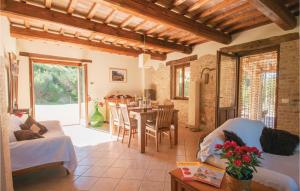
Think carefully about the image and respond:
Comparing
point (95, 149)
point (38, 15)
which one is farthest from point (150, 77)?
point (38, 15)

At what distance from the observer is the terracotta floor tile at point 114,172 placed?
241 cm

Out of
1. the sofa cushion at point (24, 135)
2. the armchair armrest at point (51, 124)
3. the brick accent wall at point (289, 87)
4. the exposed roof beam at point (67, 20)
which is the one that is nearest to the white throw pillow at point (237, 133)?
the brick accent wall at point (289, 87)

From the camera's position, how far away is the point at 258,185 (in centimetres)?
134

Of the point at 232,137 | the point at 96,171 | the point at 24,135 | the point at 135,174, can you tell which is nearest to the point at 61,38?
the point at 24,135

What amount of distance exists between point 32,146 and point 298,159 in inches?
126

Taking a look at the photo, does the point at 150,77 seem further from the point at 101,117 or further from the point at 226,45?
the point at 226,45

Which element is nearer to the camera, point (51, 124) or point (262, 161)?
point (262, 161)

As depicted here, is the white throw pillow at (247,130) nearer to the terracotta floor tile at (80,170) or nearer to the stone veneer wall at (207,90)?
the terracotta floor tile at (80,170)

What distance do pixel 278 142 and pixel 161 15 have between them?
254cm

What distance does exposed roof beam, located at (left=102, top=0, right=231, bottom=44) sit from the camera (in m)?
2.49

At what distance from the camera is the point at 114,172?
252 cm

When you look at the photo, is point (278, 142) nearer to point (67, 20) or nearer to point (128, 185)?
point (128, 185)

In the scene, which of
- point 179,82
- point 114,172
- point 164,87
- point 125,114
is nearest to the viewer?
point 114,172

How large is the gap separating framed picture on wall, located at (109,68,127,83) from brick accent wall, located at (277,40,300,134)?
15.9ft
